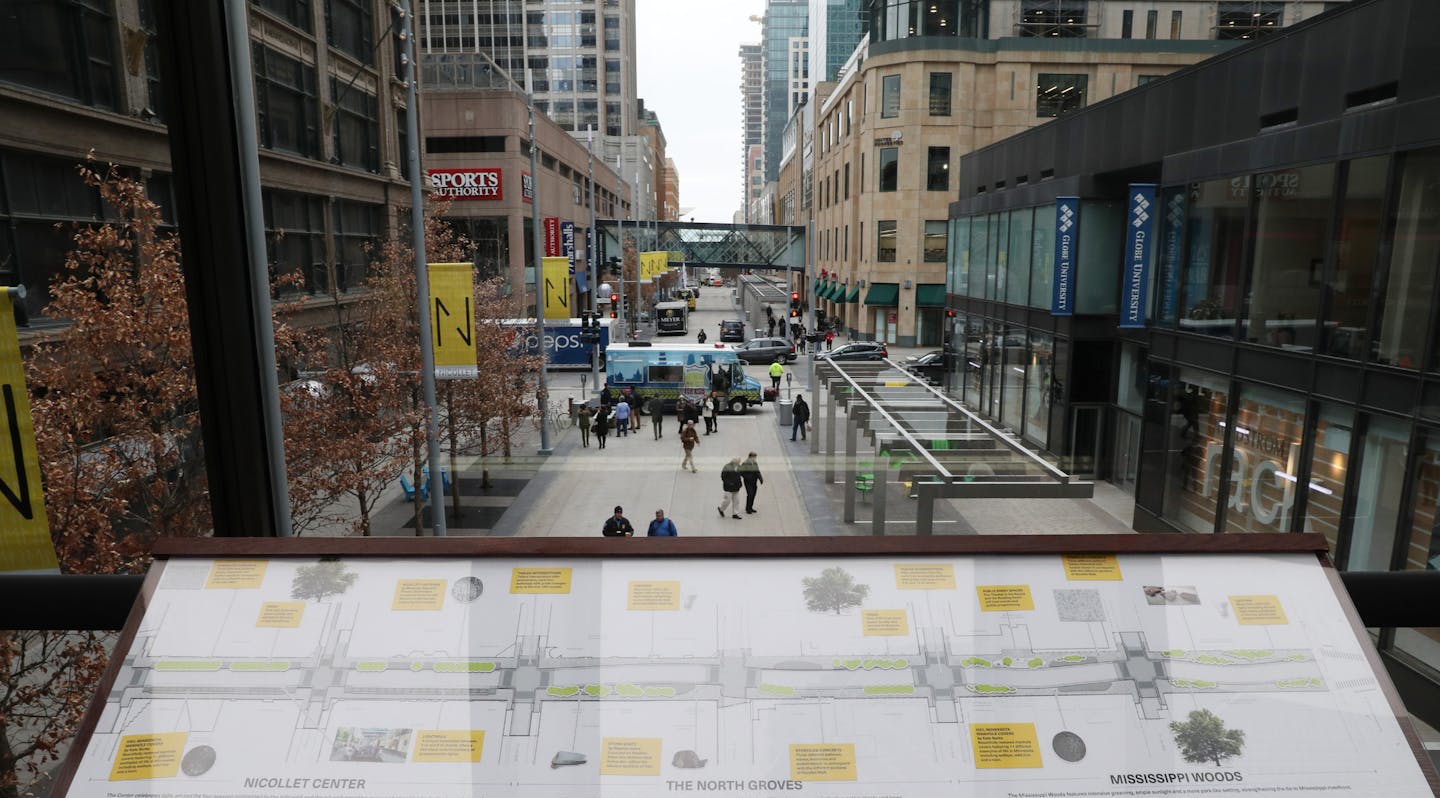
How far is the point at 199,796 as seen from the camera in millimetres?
1481

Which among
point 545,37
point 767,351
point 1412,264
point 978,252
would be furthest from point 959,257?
point 545,37

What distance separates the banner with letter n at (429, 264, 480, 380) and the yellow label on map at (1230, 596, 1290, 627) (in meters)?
4.86

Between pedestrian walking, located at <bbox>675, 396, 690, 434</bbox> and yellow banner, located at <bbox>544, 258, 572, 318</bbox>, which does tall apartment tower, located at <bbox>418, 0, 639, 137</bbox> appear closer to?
pedestrian walking, located at <bbox>675, 396, 690, 434</bbox>

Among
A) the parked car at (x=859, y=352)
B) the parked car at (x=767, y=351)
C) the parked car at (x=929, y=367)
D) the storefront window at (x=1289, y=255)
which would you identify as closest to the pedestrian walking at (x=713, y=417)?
the storefront window at (x=1289, y=255)

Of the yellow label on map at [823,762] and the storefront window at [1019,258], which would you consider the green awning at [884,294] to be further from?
the yellow label on map at [823,762]

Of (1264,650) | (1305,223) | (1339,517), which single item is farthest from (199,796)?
(1305,223)

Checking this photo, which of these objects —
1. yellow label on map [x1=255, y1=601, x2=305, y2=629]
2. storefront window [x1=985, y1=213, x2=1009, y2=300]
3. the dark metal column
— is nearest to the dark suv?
storefront window [x1=985, y1=213, x2=1009, y2=300]

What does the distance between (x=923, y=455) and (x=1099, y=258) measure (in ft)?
25.3

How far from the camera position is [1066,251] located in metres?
12.0

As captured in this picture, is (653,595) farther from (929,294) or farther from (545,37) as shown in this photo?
(929,294)

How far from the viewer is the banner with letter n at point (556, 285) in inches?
427

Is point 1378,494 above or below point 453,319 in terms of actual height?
below

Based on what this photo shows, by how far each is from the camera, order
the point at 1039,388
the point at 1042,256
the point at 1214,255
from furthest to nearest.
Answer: the point at 1039,388
the point at 1042,256
the point at 1214,255

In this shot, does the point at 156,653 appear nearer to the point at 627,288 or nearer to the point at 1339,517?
the point at 1339,517
